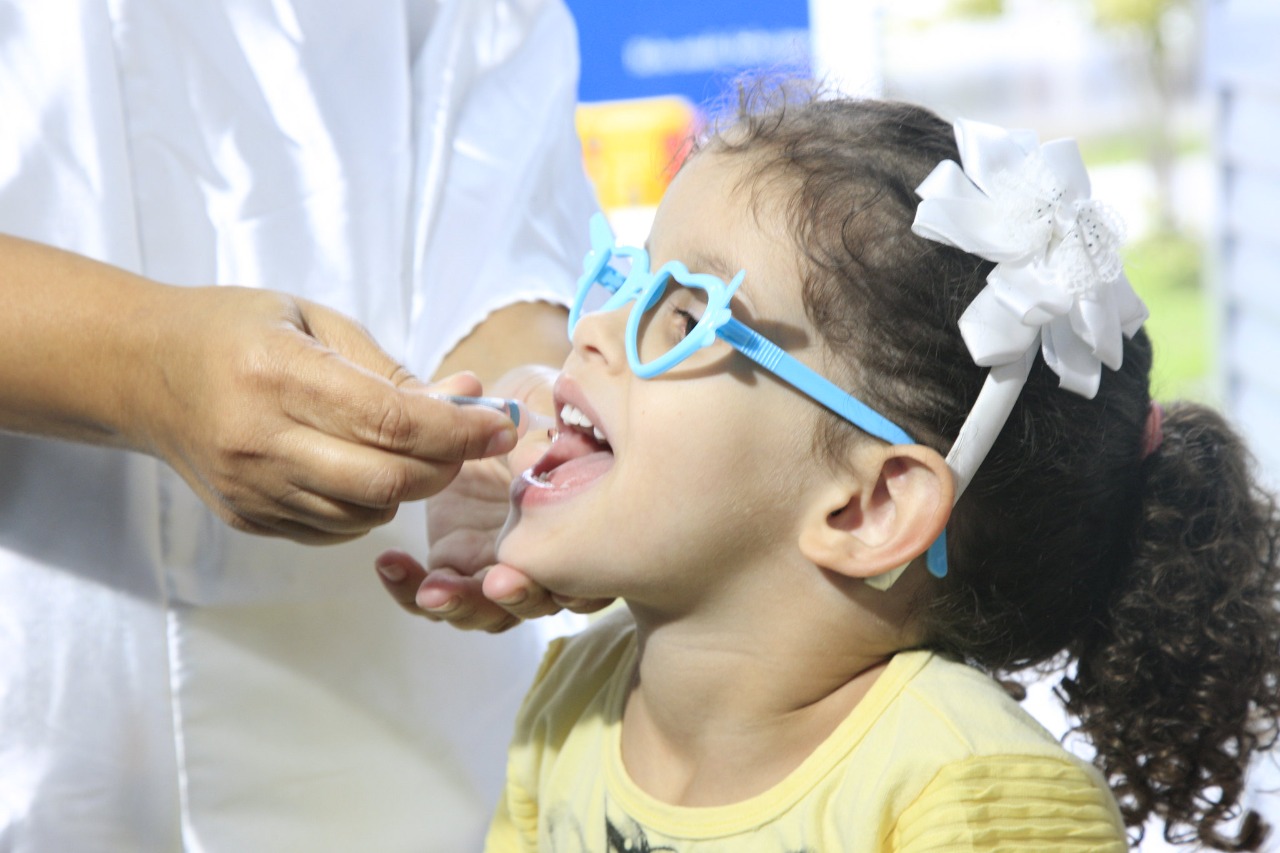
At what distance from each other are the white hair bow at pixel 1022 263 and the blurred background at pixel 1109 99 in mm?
98

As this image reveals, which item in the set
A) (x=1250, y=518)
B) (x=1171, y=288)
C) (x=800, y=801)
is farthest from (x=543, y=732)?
(x=1171, y=288)

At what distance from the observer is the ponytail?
1.45 metres

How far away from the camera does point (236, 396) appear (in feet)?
3.83

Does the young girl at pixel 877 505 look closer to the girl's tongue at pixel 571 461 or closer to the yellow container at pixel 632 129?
the girl's tongue at pixel 571 461

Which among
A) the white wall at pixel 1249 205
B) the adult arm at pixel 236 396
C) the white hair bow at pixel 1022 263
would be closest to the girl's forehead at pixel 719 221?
the white hair bow at pixel 1022 263

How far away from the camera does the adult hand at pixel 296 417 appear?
1.15m

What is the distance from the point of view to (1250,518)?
1.53m

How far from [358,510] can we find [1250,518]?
3.33 ft

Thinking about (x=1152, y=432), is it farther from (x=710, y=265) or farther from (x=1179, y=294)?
(x=1179, y=294)

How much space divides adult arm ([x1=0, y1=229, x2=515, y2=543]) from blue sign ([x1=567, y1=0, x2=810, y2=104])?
11.6ft

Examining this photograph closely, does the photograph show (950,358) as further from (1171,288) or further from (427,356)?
(1171,288)

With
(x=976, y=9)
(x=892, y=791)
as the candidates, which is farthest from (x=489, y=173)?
(x=976, y=9)

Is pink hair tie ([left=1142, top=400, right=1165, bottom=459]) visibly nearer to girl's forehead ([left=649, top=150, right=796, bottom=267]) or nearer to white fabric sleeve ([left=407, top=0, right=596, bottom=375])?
girl's forehead ([left=649, top=150, right=796, bottom=267])

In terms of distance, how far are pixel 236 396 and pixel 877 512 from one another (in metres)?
0.62
